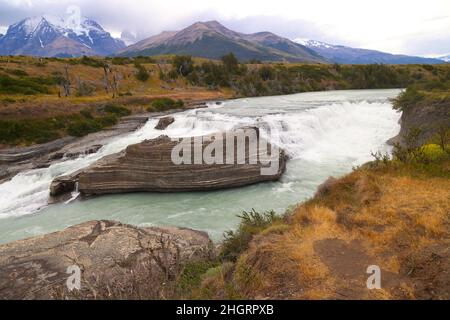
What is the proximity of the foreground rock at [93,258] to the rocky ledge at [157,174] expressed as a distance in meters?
6.00

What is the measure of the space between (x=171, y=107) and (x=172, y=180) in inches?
1079

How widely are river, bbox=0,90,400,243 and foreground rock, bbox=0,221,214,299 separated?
3.14m

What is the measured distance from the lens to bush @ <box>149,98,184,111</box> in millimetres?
42094

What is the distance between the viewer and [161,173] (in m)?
17.2

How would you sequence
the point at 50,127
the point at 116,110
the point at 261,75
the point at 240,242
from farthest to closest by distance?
the point at 261,75 < the point at 116,110 < the point at 50,127 < the point at 240,242

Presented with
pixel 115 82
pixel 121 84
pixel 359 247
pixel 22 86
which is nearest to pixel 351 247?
pixel 359 247

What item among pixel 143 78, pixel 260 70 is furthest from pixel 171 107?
pixel 260 70

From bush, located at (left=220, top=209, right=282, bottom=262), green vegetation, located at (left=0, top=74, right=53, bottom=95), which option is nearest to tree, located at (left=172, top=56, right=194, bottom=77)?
green vegetation, located at (left=0, top=74, right=53, bottom=95)

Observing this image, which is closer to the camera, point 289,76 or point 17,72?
point 17,72

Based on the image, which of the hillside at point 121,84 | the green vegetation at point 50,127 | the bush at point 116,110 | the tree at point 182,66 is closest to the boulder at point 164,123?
the green vegetation at point 50,127

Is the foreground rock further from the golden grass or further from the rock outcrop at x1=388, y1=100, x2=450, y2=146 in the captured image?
the rock outcrop at x1=388, y1=100, x2=450, y2=146

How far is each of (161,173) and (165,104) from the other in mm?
27263

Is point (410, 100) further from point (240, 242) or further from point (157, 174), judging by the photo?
point (240, 242)
